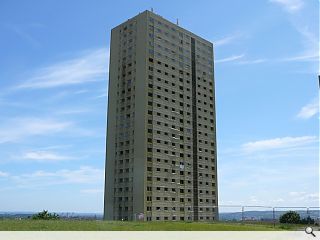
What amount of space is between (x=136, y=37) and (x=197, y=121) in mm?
30134

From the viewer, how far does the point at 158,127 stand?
105312mm

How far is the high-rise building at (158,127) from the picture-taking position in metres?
102

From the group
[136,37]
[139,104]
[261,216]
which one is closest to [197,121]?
[139,104]

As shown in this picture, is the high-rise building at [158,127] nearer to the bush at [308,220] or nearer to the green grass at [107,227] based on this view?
the bush at [308,220]

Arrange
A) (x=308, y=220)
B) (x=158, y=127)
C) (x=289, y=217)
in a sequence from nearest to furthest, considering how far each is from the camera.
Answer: (x=308, y=220), (x=289, y=217), (x=158, y=127)

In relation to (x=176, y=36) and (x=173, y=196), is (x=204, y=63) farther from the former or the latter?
(x=173, y=196)

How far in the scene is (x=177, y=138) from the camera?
109688mm

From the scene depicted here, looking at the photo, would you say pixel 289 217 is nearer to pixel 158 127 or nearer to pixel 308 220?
pixel 308 220

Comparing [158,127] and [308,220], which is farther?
[158,127]

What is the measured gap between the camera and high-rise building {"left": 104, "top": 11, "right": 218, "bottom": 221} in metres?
102

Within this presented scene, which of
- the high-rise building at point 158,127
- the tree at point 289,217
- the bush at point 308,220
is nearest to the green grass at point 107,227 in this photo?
the tree at point 289,217

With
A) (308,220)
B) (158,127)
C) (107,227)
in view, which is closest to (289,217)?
(308,220)

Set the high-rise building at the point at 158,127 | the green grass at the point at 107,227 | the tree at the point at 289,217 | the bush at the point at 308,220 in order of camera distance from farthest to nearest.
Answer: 1. the high-rise building at the point at 158,127
2. the tree at the point at 289,217
3. the bush at the point at 308,220
4. the green grass at the point at 107,227

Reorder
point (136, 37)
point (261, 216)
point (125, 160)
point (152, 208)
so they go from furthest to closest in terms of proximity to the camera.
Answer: point (136, 37) < point (125, 160) < point (152, 208) < point (261, 216)
